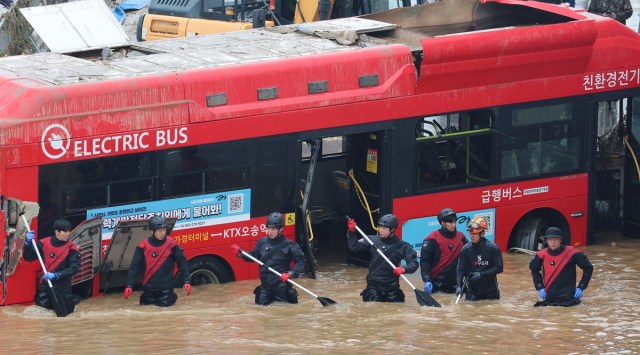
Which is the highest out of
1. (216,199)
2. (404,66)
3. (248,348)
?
(404,66)

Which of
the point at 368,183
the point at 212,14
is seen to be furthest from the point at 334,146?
the point at 212,14

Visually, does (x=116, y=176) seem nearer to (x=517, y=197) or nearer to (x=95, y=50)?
(x=95, y=50)

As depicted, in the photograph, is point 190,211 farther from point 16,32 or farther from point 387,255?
point 16,32

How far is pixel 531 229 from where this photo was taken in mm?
20250

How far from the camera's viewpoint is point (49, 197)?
1666cm

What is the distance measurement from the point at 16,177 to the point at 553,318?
5808 millimetres

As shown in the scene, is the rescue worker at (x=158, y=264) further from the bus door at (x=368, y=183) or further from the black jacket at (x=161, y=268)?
the bus door at (x=368, y=183)

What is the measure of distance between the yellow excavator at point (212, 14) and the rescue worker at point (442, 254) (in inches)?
318

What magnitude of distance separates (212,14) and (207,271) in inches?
370

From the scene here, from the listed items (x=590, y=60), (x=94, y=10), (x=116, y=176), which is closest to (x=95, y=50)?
(x=94, y=10)

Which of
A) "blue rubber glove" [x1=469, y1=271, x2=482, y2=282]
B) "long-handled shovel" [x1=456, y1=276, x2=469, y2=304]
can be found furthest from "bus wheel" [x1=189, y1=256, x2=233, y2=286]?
"blue rubber glove" [x1=469, y1=271, x2=482, y2=282]

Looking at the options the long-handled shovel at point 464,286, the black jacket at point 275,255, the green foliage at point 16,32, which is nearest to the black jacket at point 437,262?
the long-handled shovel at point 464,286

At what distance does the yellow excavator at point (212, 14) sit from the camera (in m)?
25.3

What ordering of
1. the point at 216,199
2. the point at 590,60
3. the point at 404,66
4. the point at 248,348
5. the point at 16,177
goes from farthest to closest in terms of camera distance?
1. the point at 590,60
2. the point at 404,66
3. the point at 216,199
4. the point at 16,177
5. the point at 248,348
